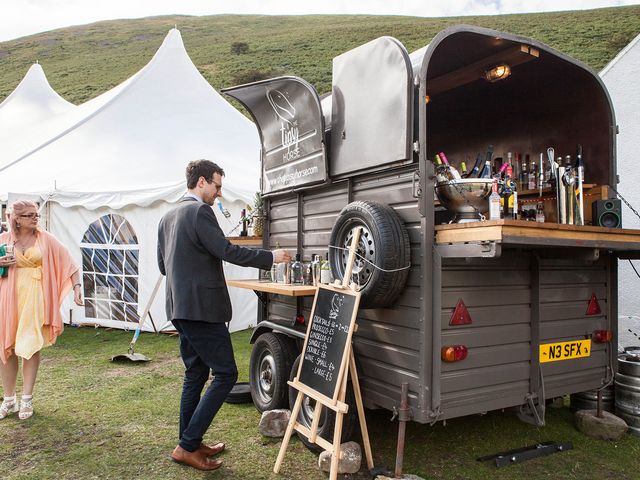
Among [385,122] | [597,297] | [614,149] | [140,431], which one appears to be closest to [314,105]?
[385,122]

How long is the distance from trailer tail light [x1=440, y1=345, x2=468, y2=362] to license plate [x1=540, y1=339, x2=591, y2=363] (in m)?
0.71

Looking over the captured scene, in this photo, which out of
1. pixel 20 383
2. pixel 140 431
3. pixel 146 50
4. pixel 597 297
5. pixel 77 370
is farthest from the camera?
pixel 146 50

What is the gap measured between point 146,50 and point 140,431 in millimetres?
53230

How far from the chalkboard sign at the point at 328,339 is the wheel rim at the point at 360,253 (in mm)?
164

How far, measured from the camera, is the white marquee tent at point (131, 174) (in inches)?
335

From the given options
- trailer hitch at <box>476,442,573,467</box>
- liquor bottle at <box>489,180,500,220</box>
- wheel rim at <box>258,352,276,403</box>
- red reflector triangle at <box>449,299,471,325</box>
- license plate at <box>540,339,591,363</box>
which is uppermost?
liquor bottle at <box>489,180,500,220</box>

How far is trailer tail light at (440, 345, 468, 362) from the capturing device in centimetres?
310

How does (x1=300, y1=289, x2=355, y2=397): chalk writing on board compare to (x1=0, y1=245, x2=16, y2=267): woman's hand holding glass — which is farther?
(x1=0, y1=245, x2=16, y2=267): woman's hand holding glass

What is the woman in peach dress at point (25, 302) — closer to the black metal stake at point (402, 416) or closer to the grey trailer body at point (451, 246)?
the grey trailer body at point (451, 246)

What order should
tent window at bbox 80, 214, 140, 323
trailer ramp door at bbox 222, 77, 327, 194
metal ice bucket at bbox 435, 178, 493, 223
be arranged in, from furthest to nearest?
tent window at bbox 80, 214, 140, 323
trailer ramp door at bbox 222, 77, 327, 194
metal ice bucket at bbox 435, 178, 493, 223

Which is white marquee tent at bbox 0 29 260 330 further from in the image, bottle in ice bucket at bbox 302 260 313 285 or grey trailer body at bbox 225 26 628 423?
bottle in ice bucket at bbox 302 260 313 285

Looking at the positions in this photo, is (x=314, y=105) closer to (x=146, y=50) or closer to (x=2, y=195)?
(x=2, y=195)

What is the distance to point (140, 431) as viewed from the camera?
421cm

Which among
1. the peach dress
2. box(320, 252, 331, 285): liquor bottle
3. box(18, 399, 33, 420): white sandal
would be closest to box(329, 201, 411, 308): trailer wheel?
box(320, 252, 331, 285): liquor bottle
